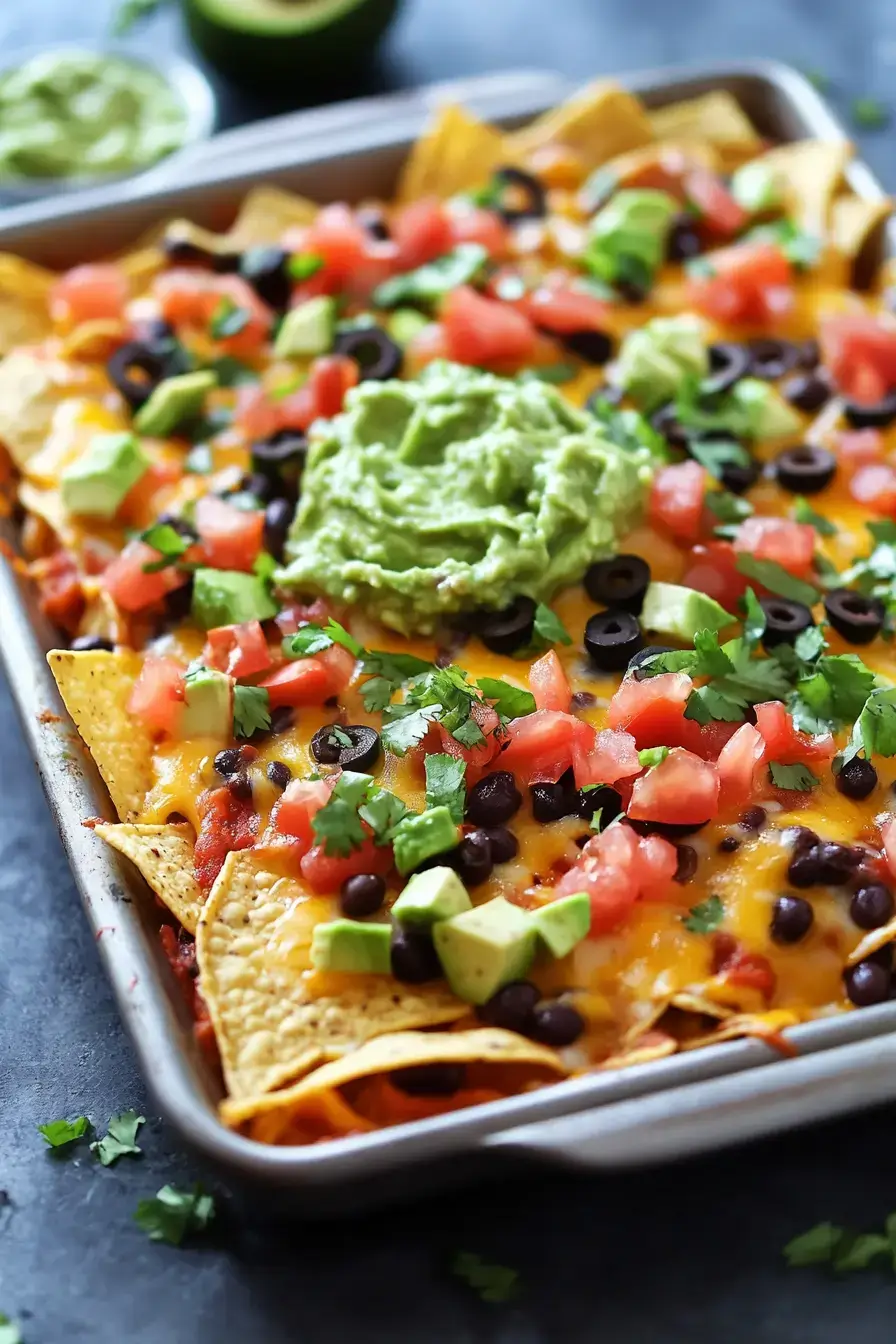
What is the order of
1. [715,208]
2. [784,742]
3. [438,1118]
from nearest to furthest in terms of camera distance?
[438,1118] < [784,742] < [715,208]

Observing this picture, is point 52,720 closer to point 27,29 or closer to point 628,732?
point 628,732

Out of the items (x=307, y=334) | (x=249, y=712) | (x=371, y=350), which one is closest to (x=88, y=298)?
(x=307, y=334)

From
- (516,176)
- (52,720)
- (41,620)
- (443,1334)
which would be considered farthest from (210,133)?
(443,1334)

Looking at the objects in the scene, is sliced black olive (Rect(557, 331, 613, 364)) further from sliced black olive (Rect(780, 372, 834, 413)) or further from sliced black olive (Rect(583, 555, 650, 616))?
sliced black olive (Rect(583, 555, 650, 616))

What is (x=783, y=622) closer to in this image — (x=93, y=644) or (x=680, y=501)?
(x=680, y=501)

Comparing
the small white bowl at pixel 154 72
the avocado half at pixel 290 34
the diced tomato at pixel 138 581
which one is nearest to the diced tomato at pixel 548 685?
the diced tomato at pixel 138 581

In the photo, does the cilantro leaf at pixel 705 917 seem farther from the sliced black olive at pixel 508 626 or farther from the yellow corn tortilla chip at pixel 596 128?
the yellow corn tortilla chip at pixel 596 128
